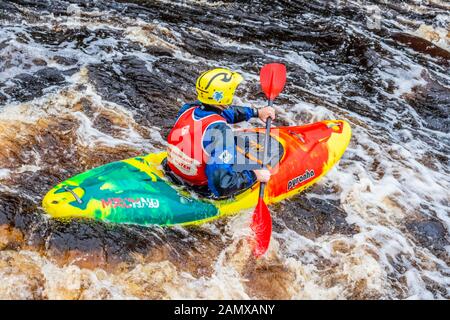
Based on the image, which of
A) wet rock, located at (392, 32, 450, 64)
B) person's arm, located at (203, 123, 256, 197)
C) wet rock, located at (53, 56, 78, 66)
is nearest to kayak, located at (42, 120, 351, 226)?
person's arm, located at (203, 123, 256, 197)

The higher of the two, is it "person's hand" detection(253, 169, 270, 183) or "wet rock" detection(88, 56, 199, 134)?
"person's hand" detection(253, 169, 270, 183)

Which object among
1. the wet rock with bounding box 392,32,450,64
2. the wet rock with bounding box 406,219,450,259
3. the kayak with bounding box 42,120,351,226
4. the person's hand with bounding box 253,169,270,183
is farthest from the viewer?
the wet rock with bounding box 392,32,450,64

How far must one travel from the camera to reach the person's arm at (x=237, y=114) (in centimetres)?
488

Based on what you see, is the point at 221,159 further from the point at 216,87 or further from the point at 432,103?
the point at 432,103

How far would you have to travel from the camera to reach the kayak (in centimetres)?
424

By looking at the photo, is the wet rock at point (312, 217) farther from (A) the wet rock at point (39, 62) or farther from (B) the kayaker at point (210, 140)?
(A) the wet rock at point (39, 62)

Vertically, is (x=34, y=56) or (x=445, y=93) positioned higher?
(x=445, y=93)

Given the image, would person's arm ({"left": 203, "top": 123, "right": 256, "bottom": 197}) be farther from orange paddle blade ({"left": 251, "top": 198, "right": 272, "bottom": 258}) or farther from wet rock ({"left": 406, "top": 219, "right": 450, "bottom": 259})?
wet rock ({"left": 406, "top": 219, "right": 450, "bottom": 259})

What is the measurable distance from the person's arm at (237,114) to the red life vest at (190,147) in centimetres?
67

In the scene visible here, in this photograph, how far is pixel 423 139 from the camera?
653 cm

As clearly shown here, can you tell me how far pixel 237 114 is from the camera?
16.2ft

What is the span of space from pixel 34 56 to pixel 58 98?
1290mm
